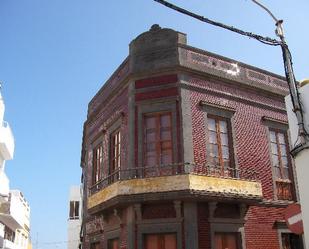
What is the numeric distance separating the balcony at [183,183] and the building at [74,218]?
23134 millimetres

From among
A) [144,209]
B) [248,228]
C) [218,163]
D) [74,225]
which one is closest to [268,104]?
[218,163]

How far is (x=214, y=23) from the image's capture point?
8367 mm

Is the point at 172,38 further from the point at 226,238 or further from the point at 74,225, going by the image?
the point at 74,225

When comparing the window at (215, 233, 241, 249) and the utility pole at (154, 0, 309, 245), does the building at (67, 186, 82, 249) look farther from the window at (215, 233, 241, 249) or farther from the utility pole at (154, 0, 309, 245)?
the utility pole at (154, 0, 309, 245)

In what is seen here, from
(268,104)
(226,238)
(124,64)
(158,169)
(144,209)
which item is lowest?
(226,238)

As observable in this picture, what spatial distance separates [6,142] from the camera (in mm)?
27500

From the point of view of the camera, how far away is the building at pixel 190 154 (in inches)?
489

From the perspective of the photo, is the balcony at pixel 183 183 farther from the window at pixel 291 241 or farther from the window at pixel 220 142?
the window at pixel 291 241

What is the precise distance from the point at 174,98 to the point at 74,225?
86.2ft

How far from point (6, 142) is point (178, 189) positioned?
1873 cm

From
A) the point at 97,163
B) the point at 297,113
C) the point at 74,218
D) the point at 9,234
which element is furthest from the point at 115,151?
the point at 74,218

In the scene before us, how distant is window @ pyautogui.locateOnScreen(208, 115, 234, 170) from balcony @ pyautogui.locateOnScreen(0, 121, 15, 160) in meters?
17.4

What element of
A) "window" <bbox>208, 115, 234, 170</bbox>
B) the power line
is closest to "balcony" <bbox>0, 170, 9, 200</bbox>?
"window" <bbox>208, 115, 234, 170</bbox>

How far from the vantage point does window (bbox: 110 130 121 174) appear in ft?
49.0
